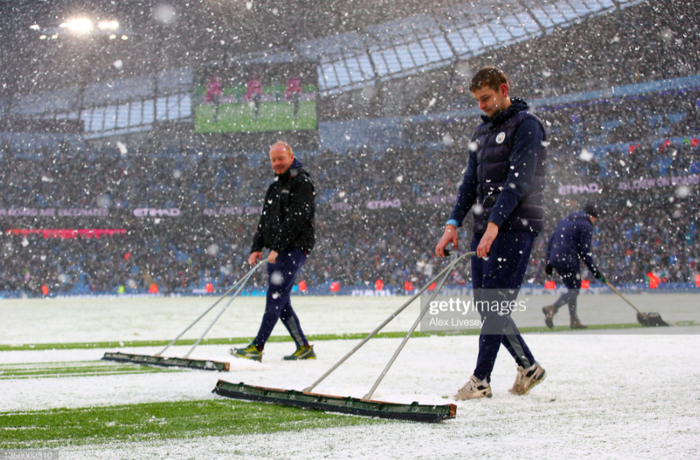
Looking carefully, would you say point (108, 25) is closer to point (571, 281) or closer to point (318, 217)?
point (318, 217)

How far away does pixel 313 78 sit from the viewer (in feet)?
90.8

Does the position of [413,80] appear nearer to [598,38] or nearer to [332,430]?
[598,38]

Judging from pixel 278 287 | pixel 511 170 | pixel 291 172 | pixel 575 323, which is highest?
pixel 291 172

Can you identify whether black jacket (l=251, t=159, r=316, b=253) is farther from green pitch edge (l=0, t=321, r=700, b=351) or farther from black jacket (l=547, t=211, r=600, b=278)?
black jacket (l=547, t=211, r=600, b=278)

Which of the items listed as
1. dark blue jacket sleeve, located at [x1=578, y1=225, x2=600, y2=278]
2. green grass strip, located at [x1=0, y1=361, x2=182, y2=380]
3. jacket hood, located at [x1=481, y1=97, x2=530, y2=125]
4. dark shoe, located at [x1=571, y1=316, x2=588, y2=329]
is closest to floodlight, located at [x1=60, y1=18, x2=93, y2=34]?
dark blue jacket sleeve, located at [x1=578, y1=225, x2=600, y2=278]

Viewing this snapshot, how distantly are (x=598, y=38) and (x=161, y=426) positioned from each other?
27.0 m

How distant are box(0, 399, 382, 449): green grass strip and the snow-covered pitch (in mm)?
123

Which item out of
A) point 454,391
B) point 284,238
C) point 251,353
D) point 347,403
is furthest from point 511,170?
point 251,353

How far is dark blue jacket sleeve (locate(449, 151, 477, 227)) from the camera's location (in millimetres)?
3623

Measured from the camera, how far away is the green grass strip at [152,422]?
2.39 metres

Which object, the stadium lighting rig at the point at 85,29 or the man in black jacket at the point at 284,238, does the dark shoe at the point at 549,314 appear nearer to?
the man in black jacket at the point at 284,238

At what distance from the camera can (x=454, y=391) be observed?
3.60m

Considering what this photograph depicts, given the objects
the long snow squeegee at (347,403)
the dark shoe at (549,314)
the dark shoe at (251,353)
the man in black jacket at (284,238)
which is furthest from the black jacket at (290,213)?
the dark shoe at (549,314)

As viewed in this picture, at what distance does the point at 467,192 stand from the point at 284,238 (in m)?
1.83
